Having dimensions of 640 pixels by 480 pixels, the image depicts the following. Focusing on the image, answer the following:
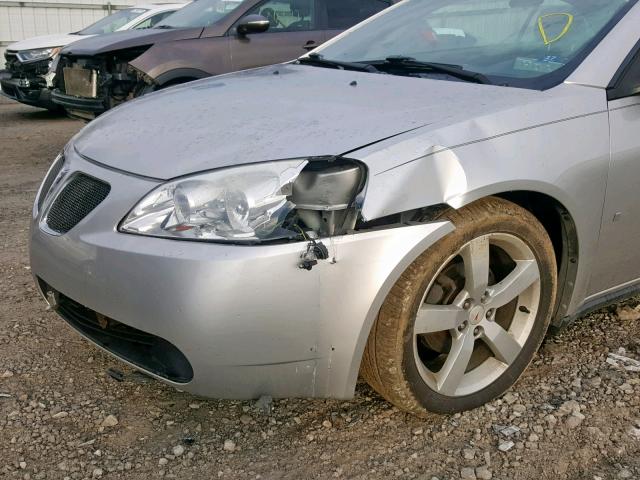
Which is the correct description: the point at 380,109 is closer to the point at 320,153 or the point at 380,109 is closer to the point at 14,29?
the point at 320,153

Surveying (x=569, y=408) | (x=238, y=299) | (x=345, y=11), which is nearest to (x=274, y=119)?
(x=238, y=299)

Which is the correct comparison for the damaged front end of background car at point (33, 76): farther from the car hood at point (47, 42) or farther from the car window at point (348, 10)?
the car window at point (348, 10)

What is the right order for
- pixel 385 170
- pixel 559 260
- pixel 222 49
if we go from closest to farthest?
pixel 385 170
pixel 559 260
pixel 222 49

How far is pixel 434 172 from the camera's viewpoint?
2.16 meters

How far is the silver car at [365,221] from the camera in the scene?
6.77ft

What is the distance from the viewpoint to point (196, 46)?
6715mm

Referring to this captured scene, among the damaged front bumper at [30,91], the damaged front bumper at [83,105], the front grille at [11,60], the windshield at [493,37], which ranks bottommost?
the damaged front bumper at [30,91]

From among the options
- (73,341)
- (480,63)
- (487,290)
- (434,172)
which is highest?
(480,63)

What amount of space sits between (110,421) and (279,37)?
209 inches

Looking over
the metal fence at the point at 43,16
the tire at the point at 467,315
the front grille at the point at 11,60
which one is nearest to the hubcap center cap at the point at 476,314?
the tire at the point at 467,315

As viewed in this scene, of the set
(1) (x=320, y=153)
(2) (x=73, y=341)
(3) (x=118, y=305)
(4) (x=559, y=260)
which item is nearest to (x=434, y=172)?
(1) (x=320, y=153)

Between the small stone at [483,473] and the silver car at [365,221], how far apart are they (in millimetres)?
261

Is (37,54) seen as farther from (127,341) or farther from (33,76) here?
(127,341)

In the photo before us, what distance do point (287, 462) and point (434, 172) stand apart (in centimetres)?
105
